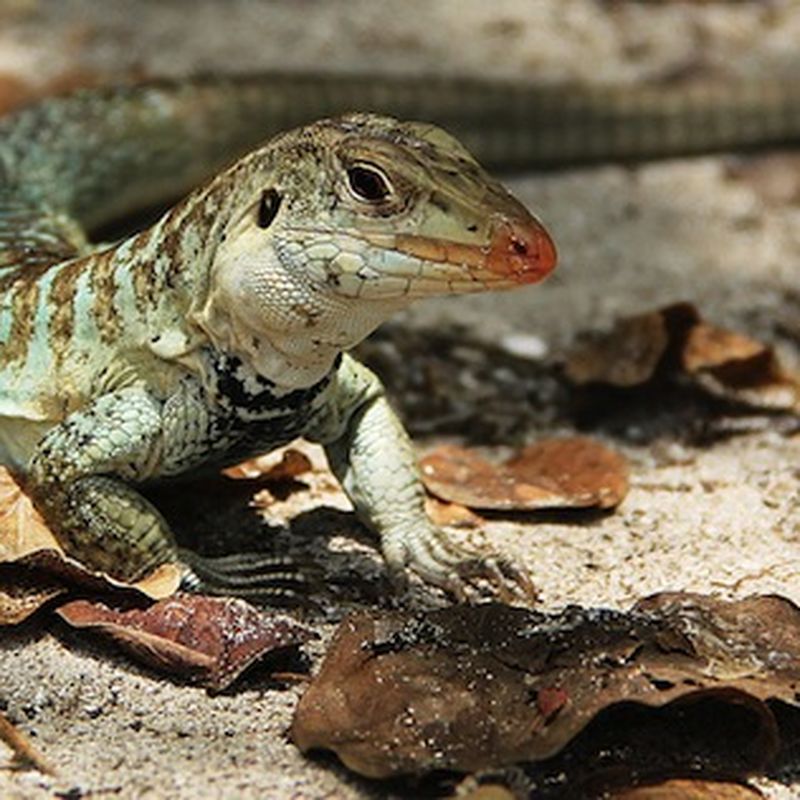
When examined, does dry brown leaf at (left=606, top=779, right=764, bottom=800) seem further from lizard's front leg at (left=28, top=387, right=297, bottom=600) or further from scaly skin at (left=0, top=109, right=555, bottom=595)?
lizard's front leg at (left=28, top=387, right=297, bottom=600)

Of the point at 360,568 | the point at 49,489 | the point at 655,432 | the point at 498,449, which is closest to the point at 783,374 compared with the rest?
the point at 655,432

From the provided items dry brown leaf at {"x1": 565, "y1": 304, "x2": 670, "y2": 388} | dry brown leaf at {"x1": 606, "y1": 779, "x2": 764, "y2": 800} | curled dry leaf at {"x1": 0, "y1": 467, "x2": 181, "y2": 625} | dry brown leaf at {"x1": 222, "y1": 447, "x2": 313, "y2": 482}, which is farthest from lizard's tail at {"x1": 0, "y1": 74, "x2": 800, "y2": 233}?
dry brown leaf at {"x1": 606, "y1": 779, "x2": 764, "y2": 800}

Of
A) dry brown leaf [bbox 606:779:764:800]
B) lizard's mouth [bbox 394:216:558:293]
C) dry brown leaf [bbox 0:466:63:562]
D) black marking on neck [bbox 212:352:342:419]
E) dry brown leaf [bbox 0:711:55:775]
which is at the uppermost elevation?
lizard's mouth [bbox 394:216:558:293]

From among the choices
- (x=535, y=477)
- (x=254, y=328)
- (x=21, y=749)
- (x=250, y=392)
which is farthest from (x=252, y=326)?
(x=535, y=477)

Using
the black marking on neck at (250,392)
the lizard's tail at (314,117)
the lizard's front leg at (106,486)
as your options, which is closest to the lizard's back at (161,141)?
the lizard's tail at (314,117)

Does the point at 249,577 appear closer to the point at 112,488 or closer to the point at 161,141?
the point at 112,488

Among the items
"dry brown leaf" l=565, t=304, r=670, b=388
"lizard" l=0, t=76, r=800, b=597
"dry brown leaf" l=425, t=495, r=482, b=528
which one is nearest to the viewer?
"lizard" l=0, t=76, r=800, b=597

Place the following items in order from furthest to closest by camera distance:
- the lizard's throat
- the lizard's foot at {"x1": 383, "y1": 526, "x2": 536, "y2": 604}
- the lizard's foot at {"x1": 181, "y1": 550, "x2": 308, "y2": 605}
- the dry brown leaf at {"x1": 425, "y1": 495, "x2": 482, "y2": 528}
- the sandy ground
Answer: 1. the dry brown leaf at {"x1": 425, "y1": 495, "x2": 482, "y2": 528}
2. the lizard's foot at {"x1": 383, "y1": 526, "x2": 536, "y2": 604}
3. the lizard's foot at {"x1": 181, "y1": 550, "x2": 308, "y2": 605}
4. the lizard's throat
5. the sandy ground

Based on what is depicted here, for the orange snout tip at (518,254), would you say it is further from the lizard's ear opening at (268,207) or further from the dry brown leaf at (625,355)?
the dry brown leaf at (625,355)
